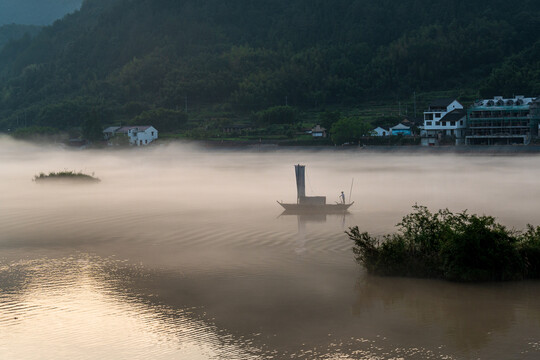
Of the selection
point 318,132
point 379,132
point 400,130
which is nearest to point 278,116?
point 318,132

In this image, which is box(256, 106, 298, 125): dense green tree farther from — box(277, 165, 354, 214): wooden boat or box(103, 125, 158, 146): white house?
box(277, 165, 354, 214): wooden boat

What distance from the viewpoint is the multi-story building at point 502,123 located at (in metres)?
97.6

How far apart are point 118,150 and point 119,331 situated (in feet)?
373

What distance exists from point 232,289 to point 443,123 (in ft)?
293

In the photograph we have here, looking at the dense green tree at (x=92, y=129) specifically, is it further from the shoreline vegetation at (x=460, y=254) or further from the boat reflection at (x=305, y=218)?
the shoreline vegetation at (x=460, y=254)

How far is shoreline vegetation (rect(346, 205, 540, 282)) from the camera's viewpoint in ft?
72.3

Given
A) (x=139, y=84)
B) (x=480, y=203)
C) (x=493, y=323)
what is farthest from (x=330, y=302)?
(x=139, y=84)

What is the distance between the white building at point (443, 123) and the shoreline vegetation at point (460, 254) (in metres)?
83.1

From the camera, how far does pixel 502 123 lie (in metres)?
99.7

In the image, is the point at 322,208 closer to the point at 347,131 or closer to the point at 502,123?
the point at 502,123

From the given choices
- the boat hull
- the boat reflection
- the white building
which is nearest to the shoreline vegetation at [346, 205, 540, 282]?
the boat reflection

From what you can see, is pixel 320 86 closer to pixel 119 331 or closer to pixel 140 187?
pixel 140 187

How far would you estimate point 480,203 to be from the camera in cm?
4341

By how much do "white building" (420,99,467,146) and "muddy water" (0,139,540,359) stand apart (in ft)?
182
